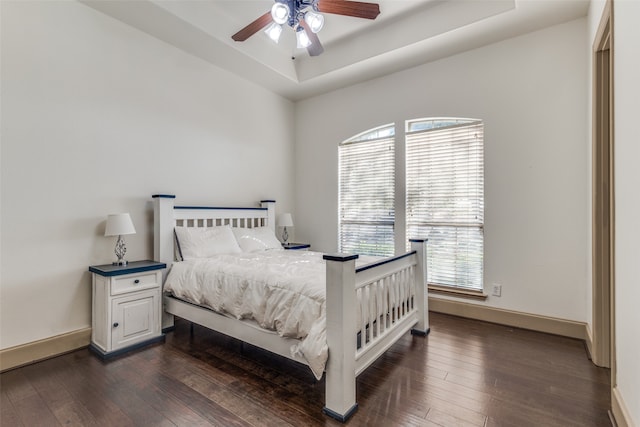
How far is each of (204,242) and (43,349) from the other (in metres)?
1.45

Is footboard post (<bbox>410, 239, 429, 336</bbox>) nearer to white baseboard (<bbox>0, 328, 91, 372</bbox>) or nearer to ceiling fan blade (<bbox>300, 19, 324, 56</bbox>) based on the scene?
ceiling fan blade (<bbox>300, 19, 324, 56</bbox>)

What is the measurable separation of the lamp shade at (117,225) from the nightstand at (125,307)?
0.30 meters

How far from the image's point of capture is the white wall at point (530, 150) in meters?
2.78

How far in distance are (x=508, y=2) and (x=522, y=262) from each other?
7.75 feet

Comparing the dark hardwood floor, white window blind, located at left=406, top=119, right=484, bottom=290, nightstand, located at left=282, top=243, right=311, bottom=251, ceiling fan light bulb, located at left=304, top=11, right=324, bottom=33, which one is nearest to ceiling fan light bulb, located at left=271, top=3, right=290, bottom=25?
ceiling fan light bulb, located at left=304, top=11, right=324, bottom=33

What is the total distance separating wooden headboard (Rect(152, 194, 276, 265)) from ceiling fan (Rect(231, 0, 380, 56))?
180 centimetres

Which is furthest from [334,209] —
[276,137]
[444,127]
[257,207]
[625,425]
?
[625,425]

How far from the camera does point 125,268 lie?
257 cm

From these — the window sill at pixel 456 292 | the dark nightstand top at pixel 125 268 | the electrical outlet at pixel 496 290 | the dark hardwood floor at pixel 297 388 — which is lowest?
the dark hardwood floor at pixel 297 388

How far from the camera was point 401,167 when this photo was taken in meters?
3.77

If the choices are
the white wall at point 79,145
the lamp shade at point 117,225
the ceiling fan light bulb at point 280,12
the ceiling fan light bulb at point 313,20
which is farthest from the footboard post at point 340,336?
the white wall at point 79,145

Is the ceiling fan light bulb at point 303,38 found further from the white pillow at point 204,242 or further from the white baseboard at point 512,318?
the white baseboard at point 512,318

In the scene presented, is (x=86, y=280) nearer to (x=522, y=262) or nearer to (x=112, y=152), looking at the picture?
(x=112, y=152)

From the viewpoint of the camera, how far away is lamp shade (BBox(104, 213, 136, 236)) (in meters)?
2.54
